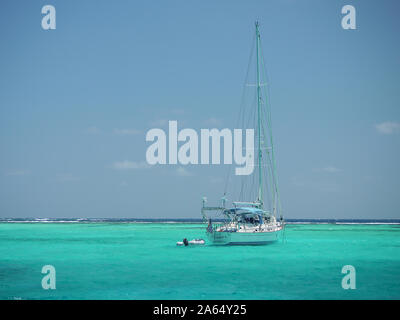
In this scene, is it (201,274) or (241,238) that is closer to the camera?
(201,274)

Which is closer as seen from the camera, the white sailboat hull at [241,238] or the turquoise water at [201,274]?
the turquoise water at [201,274]

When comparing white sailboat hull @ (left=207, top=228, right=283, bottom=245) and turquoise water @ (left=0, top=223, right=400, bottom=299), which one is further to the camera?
white sailboat hull @ (left=207, top=228, right=283, bottom=245)

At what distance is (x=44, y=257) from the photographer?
133ft

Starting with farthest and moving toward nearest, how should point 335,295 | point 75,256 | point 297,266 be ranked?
point 75,256 → point 297,266 → point 335,295

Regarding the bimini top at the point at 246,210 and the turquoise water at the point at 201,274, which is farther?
the bimini top at the point at 246,210

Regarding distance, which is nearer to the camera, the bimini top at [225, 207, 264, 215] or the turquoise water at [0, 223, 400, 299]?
the turquoise water at [0, 223, 400, 299]

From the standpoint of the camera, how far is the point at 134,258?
39750mm

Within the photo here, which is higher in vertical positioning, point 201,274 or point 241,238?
point 201,274
